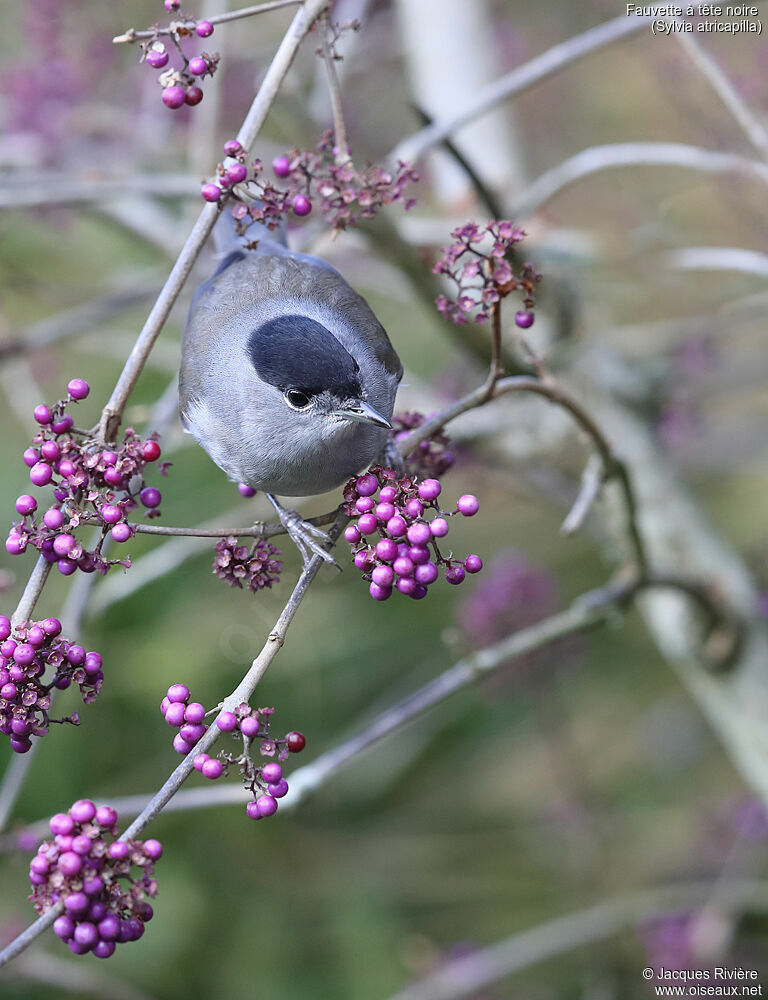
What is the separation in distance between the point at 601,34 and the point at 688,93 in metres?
2.17

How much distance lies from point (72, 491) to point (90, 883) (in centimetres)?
50

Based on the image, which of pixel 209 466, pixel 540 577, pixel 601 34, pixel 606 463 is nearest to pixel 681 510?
pixel 540 577

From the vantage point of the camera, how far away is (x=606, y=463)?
6.48 ft

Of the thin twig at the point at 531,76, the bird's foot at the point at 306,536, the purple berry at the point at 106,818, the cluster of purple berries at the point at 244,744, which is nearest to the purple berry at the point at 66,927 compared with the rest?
the purple berry at the point at 106,818

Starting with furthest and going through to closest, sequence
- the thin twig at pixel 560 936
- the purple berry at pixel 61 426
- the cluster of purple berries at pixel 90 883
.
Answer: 1. the thin twig at pixel 560 936
2. the purple berry at pixel 61 426
3. the cluster of purple berries at pixel 90 883

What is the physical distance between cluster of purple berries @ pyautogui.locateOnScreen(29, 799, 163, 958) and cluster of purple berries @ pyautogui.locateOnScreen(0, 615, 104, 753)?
0.50ft

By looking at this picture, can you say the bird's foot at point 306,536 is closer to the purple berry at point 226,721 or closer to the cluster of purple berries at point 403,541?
the cluster of purple berries at point 403,541

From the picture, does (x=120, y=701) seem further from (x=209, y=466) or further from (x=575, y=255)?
(x=575, y=255)

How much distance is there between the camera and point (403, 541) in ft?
4.48

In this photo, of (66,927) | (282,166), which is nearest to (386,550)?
(66,927)

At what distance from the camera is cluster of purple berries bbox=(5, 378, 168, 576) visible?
1326mm

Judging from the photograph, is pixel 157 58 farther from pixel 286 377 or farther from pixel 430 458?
pixel 430 458

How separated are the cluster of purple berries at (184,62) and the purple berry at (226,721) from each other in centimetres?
91

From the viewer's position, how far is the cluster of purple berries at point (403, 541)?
1.33 metres
